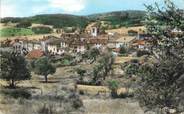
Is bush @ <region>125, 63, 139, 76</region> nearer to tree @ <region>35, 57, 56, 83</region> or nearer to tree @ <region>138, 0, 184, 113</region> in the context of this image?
tree @ <region>138, 0, 184, 113</region>

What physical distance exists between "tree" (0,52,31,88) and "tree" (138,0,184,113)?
4408 cm

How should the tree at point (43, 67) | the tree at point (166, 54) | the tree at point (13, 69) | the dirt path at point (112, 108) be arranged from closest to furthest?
the tree at point (166, 54) → the dirt path at point (112, 108) → the tree at point (13, 69) → the tree at point (43, 67)

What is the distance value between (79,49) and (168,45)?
18156cm

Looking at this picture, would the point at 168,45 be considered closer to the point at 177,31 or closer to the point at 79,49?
the point at 177,31

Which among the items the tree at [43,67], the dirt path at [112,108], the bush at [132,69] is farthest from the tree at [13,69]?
the bush at [132,69]

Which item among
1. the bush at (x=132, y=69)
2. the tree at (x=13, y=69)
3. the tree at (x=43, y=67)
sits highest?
the bush at (x=132, y=69)

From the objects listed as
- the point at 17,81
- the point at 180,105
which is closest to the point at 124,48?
the point at 17,81

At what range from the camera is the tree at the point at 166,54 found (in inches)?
706

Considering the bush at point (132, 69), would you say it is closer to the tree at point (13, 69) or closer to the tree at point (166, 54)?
the tree at point (166, 54)

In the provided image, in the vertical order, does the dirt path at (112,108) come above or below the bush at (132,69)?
below

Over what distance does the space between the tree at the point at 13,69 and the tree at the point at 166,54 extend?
4408cm

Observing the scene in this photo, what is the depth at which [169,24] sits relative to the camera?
18.2 meters

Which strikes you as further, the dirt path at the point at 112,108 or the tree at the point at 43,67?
the tree at the point at 43,67

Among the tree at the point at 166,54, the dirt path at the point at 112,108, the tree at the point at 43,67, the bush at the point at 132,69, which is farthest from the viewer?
the tree at the point at 43,67
